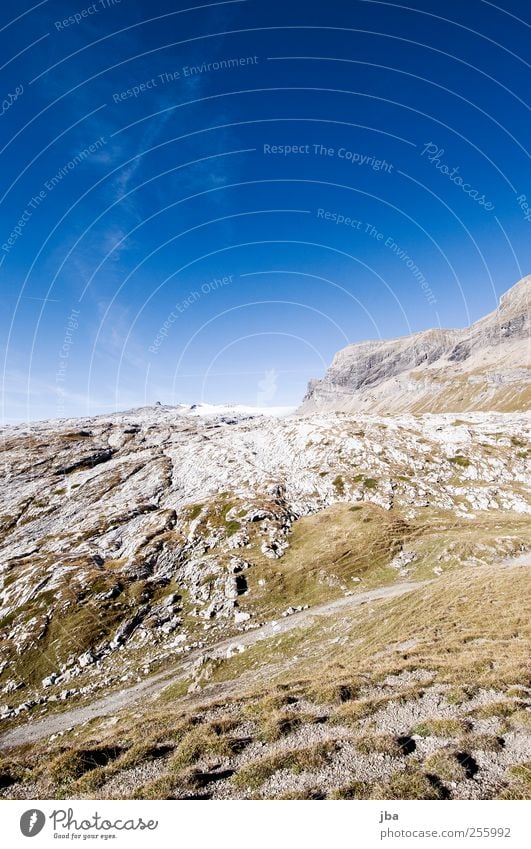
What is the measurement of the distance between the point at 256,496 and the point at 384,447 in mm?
40220

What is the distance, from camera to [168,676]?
3762 cm

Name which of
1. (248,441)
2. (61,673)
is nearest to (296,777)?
(61,673)

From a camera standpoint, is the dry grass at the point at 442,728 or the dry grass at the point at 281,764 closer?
the dry grass at the point at 281,764

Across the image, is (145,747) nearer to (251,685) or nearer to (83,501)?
(251,685)

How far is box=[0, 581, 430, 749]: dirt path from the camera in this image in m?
32.9

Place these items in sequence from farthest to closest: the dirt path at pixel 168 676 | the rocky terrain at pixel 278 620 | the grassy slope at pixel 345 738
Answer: the dirt path at pixel 168 676, the rocky terrain at pixel 278 620, the grassy slope at pixel 345 738

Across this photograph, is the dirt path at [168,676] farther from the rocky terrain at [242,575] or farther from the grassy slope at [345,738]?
the grassy slope at [345,738]
